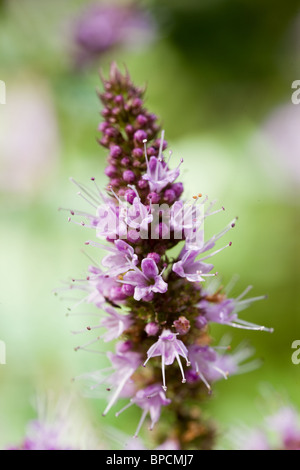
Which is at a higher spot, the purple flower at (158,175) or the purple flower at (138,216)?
the purple flower at (158,175)

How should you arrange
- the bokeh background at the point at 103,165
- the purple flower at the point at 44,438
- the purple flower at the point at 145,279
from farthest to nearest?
the bokeh background at the point at 103,165 < the purple flower at the point at 44,438 < the purple flower at the point at 145,279

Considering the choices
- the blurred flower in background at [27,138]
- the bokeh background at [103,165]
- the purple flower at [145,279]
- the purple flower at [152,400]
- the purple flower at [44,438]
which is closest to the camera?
the purple flower at [145,279]

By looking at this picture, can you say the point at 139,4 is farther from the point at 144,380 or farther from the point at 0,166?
the point at 144,380

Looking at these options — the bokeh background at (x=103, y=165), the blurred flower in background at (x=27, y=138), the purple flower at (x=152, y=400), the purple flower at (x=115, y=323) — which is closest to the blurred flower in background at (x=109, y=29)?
the bokeh background at (x=103, y=165)

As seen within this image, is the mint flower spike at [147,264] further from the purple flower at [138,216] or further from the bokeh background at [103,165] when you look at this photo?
the bokeh background at [103,165]

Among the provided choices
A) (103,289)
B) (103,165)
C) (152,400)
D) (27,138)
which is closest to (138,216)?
(103,289)

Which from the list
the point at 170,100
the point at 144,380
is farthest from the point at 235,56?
the point at 144,380

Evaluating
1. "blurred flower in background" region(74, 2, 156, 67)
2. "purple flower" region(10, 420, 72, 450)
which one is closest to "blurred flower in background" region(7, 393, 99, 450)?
"purple flower" region(10, 420, 72, 450)
